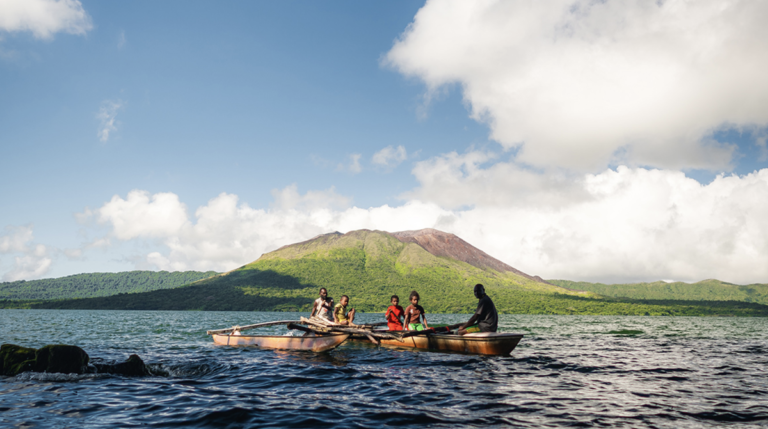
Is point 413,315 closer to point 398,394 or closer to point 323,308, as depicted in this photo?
point 323,308

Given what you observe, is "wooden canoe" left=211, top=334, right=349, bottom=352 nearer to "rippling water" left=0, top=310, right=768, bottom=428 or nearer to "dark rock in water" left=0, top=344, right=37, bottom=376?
"rippling water" left=0, top=310, right=768, bottom=428

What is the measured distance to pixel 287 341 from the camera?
22984 mm

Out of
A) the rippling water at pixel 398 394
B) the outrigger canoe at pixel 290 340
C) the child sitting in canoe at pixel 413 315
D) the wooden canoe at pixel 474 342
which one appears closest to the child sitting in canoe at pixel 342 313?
the outrigger canoe at pixel 290 340

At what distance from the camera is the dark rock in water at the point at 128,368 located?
611 inches

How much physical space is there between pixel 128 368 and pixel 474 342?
15.0 metres

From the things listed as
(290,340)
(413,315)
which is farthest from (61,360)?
(413,315)

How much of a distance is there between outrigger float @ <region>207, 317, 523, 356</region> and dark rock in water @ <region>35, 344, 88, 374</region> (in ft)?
32.4

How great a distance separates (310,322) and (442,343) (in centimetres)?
771

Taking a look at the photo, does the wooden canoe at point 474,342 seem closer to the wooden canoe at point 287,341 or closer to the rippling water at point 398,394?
the rippling water at point 398,394

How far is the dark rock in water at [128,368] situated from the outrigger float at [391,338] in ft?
27.1

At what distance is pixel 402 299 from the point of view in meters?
183

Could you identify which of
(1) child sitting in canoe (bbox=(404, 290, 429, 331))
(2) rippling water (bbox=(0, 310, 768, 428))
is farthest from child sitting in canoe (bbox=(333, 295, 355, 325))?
(2) rippling water (bbox=(0, 310, 768, 428))

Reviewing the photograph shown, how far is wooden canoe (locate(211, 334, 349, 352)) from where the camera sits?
2125cm

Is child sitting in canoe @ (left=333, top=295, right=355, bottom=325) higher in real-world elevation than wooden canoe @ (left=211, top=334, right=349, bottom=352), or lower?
higher
